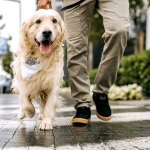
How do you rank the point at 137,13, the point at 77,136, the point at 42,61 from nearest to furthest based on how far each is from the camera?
1. the point at 77,136
2. the point at 42,61
3. the point at 137,13

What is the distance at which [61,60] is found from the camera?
595 centimetres

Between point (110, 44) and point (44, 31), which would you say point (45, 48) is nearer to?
point (44, 31)

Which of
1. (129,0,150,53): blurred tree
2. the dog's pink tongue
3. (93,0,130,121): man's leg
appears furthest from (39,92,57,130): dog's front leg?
(129,0,150,53): blurred tree

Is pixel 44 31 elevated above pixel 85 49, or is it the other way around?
pixel 44 31

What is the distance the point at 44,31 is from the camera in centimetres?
552

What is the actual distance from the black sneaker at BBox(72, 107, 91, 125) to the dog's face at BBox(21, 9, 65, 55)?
33.9 inches

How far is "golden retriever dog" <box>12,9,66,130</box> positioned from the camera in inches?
223

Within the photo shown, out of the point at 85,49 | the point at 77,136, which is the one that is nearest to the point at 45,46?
the point at 85,49

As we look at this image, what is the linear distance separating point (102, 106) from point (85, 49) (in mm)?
764

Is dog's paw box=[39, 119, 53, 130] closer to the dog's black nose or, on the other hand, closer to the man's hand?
the dog's black nose

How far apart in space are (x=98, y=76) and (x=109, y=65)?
224 mm

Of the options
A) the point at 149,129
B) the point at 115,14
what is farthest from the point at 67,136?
the point at 115,14

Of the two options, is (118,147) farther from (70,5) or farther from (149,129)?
(70,5)

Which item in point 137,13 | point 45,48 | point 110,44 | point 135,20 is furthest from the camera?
point 137,13
